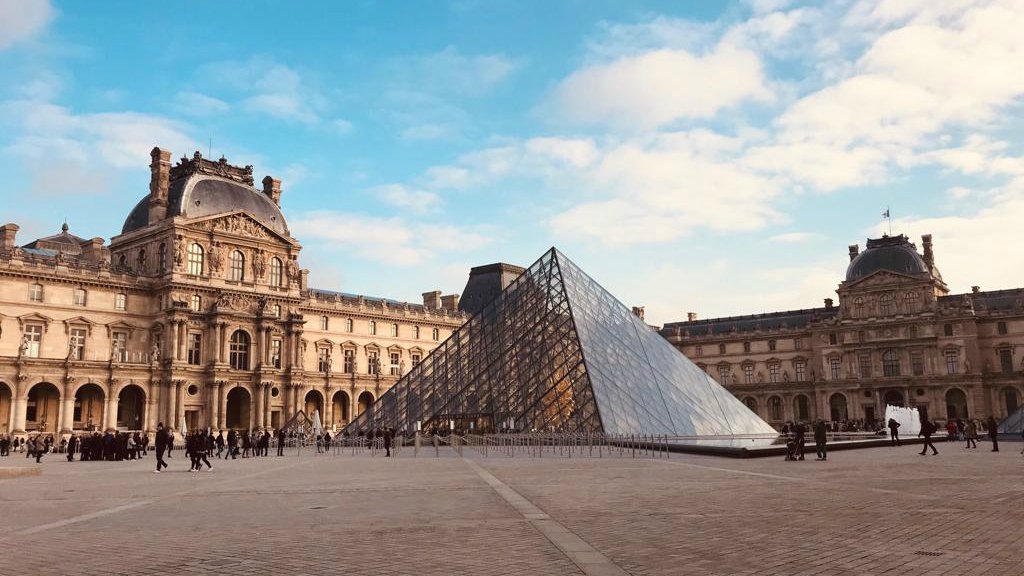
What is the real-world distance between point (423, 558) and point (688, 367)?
27.4 metres

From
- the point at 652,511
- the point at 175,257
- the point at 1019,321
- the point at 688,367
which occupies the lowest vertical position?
the point at 652,511

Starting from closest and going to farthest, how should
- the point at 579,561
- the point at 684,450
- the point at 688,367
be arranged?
the point at 579,561, the point at 684,450, the point at 688,367

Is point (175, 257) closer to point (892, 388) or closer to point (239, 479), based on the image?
point (239, 479)

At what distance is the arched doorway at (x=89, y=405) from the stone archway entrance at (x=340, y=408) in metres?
17.2

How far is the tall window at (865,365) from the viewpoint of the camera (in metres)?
68.9

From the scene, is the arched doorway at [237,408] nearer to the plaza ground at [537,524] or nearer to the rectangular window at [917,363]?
the plaza ground at [537,524]

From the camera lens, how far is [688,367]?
108 ft

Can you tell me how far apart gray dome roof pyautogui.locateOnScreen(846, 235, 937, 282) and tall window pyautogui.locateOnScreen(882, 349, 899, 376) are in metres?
6.75

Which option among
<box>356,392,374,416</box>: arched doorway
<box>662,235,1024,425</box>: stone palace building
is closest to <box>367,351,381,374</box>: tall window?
<box>356,392,374,416</box>: arched doorway

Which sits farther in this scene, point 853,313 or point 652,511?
point 853,313

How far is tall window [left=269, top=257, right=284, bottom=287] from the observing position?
54.5 meters

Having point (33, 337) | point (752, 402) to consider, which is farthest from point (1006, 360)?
point (33, 337)

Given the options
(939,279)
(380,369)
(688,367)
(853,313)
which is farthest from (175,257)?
(939,279)

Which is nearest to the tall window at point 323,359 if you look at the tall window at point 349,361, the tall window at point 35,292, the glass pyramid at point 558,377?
the tall window at point 349,361
